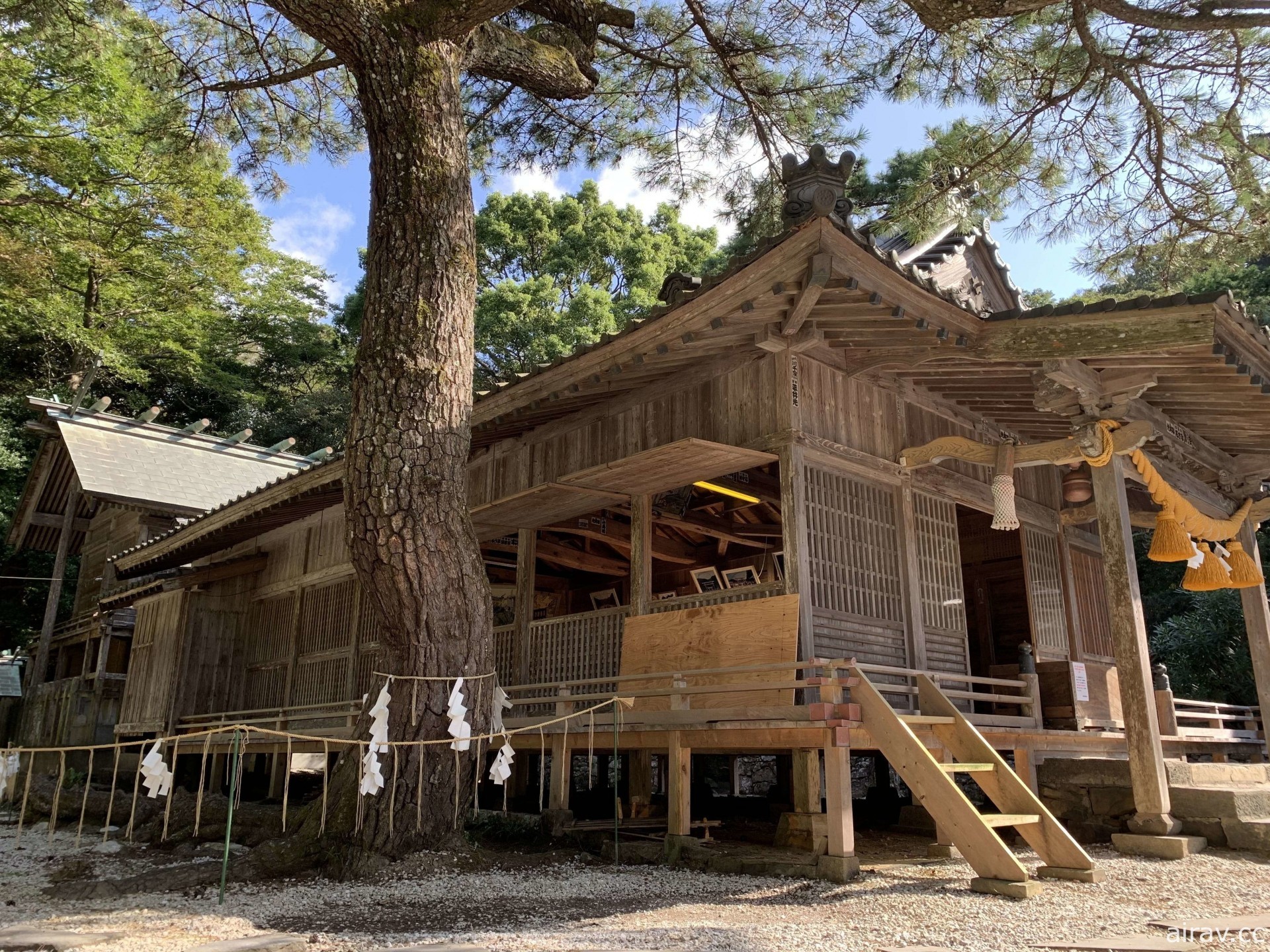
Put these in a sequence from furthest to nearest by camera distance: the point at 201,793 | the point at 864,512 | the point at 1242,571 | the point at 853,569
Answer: the point at 1242,571, the point at 864,512, the point at 853,569, the point at 201,793

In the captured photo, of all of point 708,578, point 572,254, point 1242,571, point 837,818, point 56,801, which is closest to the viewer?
point 837,818

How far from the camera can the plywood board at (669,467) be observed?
24.7 ft

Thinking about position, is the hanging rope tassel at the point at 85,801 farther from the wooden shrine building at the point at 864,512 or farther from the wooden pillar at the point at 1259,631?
the wooden pillar at the point at 1259,631

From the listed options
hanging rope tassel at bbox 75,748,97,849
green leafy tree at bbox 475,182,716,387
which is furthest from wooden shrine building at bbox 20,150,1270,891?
green leafy tree at bbox 475,182,716,387

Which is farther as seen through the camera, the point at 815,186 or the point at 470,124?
the point at 470,124

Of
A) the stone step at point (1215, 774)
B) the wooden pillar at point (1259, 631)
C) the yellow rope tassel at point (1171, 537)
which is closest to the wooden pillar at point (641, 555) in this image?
the stone step at point (1215, 774)

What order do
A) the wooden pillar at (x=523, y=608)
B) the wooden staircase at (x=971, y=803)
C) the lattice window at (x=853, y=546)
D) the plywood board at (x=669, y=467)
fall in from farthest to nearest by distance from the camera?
the wooden pillar at (x=523, y=608) < the lattice window at (x=853, y=546) < the plywood board at (x=669, y=467) < the wooden staircase at (x=971, y=803)

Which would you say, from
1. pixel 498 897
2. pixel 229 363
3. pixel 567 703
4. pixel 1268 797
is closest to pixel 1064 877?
pixel 1268 797

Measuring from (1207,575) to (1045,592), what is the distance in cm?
149

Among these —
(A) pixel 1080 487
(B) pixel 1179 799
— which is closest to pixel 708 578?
(A) pixel 1080 487

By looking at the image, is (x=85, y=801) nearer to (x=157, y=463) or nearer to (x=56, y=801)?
(x=56, y=801)

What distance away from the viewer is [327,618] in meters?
12.7

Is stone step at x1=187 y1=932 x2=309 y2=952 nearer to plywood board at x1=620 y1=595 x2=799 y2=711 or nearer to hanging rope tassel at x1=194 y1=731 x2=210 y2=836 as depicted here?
hanging rope tassel at x1=194 y1=731 x2=210 y2=836

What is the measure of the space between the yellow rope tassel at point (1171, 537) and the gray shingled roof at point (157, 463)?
14.9 metres
